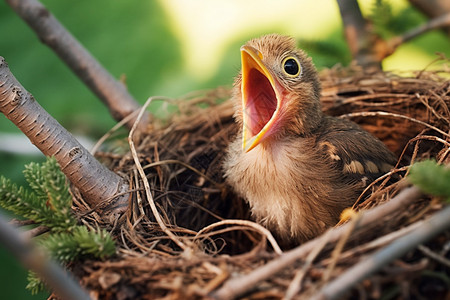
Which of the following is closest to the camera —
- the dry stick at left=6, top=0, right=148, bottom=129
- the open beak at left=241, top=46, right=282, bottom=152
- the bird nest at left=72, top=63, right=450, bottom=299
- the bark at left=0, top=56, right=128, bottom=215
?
the bird nest at left=72, top=63, right=450, bottom=299

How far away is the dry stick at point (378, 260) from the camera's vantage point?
851 millimetres

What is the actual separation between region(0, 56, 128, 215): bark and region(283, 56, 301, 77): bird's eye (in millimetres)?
730

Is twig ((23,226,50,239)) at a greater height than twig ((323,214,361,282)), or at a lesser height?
greater

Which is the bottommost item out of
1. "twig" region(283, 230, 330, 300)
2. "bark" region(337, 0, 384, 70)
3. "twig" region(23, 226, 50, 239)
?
"twig" region(283, 230, 330, 300)

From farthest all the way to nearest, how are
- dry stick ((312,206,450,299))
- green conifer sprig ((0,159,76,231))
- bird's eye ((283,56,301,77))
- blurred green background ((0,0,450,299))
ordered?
blurred green background ((0,0,450,299)) → bird's eye ((283,56,301,77)) → green conifer sprig ((0,159,76,231)) → dry stick ((312,206,450,299))

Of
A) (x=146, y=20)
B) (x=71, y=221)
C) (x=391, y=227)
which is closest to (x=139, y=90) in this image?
(x=146, y=20)

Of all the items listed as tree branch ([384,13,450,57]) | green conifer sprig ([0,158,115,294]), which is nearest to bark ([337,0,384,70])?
tree branch ([384,13,450,57])

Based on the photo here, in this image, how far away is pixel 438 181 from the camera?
0.87 meters

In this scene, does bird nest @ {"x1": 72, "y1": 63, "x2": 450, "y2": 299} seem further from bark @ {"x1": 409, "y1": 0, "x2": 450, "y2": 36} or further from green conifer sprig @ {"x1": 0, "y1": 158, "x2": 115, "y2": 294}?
bark @ {"x1": 409, "y1": 0, "x2": 450, "y2": 36}

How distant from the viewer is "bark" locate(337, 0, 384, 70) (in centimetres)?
217

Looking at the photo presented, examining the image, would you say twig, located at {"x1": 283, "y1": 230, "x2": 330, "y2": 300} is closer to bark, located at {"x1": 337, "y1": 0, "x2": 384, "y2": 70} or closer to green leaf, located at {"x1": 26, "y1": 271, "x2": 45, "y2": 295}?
green leaf, located at {"x1": 26, "y1": 271, "x2": 45, "y2": 295}

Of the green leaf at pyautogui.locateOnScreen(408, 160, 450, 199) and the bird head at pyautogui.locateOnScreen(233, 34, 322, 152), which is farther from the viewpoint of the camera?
the bird head at pyautogui.locateOnScreen(233, 34, 322, 152)

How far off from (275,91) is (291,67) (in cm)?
14

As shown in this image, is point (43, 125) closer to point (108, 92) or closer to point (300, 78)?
point (108, 92)
